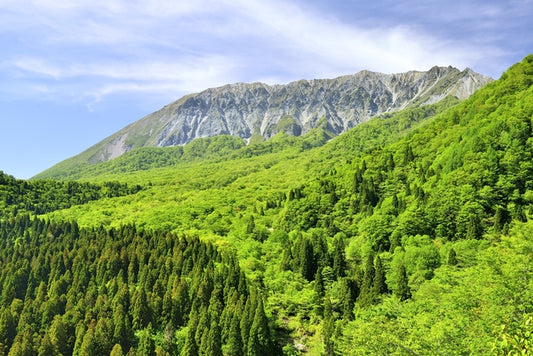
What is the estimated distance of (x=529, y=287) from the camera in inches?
1577

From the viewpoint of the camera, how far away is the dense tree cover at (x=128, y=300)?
81.6 meters

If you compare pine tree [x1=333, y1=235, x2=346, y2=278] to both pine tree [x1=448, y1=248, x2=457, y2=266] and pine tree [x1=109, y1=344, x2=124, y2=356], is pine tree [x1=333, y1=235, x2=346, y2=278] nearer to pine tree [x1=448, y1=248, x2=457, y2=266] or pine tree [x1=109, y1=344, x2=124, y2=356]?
pine tree [x1=448, y1=248, x2=457, y2=266]

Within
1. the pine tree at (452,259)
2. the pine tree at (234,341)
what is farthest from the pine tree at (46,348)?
the pine tree at (452,259)

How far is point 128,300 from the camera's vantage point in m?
98.3

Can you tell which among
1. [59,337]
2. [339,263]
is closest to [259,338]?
[339,263]

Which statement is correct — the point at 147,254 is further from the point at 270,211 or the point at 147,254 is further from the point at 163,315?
the point at 270,211

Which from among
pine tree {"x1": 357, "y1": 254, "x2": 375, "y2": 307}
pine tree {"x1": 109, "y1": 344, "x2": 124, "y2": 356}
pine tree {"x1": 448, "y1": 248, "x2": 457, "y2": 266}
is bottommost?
pine tree {"x1": 109, "y1": 344, "x2": 124, "y2": 356}

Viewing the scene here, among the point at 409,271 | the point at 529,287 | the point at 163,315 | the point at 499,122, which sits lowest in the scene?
the point at 163,315

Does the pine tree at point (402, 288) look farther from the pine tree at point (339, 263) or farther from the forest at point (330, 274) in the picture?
the pine tree at point (339, 263)

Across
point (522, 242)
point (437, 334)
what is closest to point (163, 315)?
point (437, 334)

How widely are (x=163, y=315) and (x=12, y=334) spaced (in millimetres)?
35639

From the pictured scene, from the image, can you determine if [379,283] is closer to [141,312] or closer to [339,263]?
[339,263]

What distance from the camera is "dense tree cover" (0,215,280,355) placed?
81562 millimetres

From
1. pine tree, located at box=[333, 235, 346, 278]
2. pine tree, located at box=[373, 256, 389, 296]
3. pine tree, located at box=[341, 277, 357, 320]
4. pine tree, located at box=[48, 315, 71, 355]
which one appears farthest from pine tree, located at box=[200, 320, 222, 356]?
pine tree, located at box=[333, 235, 346, 278]
